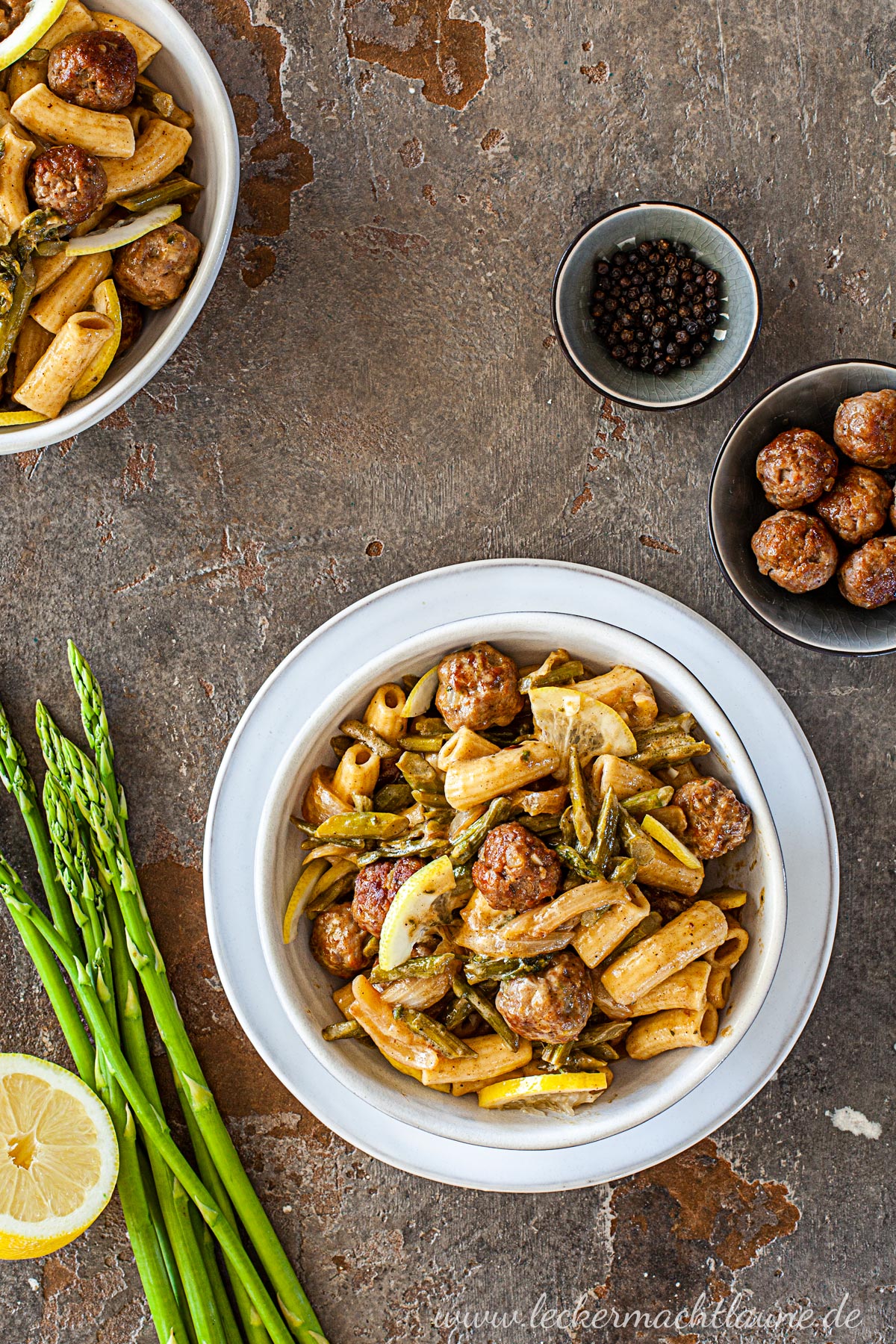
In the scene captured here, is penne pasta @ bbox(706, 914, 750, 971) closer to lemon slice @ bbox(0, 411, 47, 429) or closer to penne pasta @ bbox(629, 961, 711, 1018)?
penne pasta @ bbox(629, 961, 711, 1018)

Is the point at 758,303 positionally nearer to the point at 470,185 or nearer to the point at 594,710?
the point at 470,185

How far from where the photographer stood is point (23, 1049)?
256 centimetres

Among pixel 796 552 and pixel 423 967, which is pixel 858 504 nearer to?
pixel 796 552

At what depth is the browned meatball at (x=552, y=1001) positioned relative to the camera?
1890mm

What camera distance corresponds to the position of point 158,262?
6.78ft

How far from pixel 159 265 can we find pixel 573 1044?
6.46 feet

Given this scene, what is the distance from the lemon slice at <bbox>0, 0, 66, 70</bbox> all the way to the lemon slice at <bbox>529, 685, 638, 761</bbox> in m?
1.71

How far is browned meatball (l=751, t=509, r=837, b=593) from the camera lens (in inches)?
84.6

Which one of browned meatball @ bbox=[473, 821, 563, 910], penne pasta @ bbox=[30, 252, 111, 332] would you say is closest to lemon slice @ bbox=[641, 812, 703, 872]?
browned meatball @ bbox=[473, 821, 563, 910]

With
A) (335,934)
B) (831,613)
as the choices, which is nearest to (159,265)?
(335,934)

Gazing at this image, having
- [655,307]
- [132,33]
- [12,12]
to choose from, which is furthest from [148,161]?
[655,307]

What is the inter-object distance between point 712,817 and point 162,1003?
4.95ft

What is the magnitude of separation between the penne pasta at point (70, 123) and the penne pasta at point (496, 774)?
1.52m

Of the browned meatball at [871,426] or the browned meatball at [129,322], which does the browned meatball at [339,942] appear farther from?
the browned meatball at [871,426]
